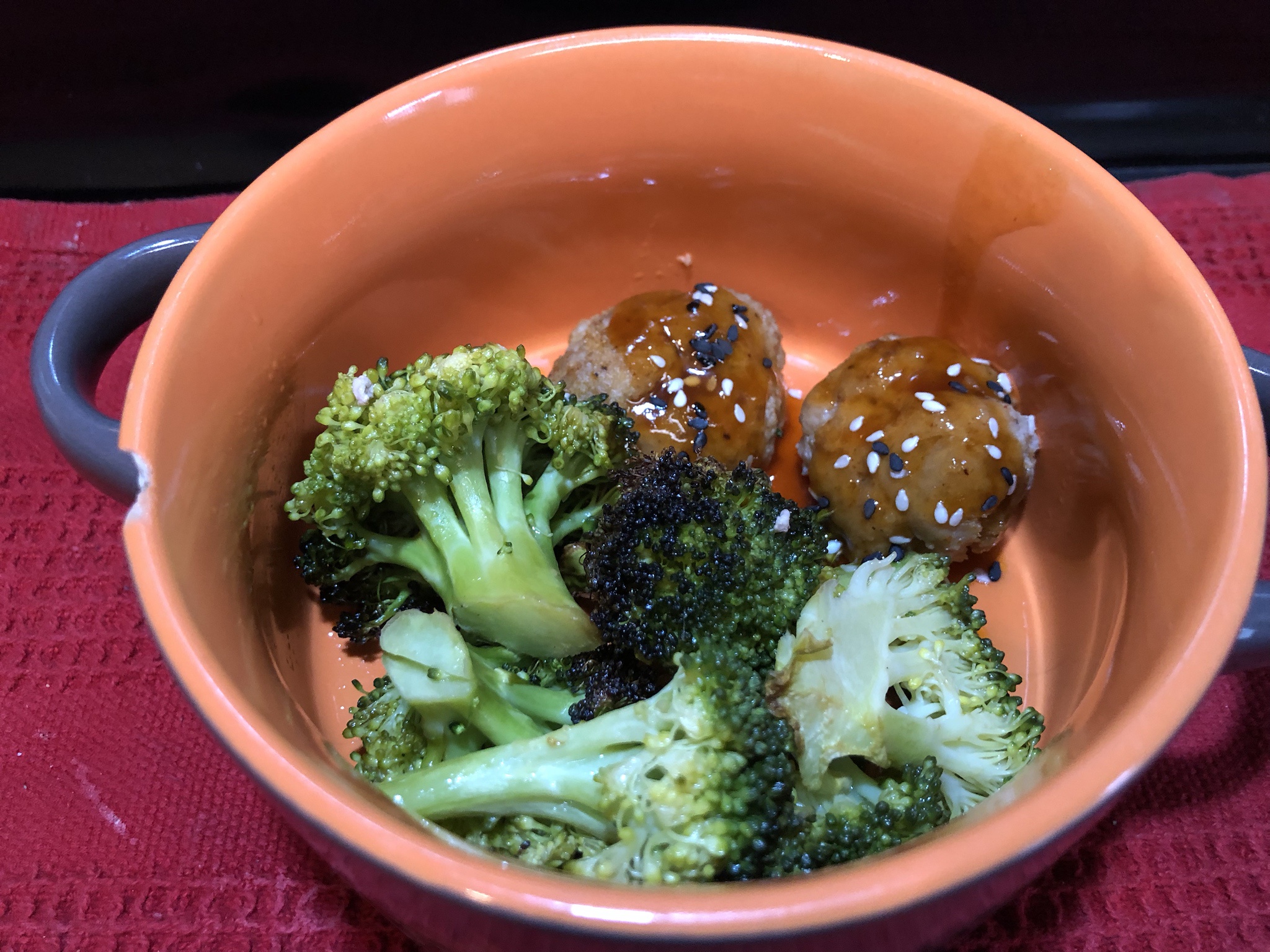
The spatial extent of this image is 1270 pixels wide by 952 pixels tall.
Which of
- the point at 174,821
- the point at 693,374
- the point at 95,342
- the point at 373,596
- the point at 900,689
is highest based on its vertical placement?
the point at 95,342

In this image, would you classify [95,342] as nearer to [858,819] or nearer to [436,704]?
[436,704]

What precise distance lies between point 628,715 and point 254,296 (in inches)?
26.0

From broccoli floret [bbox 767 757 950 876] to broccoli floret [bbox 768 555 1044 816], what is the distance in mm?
29

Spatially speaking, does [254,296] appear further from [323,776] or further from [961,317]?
[961,317]

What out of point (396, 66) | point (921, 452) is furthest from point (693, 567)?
point (396, 66)

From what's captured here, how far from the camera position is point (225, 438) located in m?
1.02

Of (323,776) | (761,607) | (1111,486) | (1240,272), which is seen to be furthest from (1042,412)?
(323,776)

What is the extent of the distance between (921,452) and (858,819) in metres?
0.54

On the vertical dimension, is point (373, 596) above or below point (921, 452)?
below

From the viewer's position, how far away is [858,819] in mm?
893

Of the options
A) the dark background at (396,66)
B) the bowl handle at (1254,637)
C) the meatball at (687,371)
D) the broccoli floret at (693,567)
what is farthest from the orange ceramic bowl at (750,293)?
the dark background at (396,66)

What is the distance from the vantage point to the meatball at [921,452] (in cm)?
123

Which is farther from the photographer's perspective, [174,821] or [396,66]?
[396,66]

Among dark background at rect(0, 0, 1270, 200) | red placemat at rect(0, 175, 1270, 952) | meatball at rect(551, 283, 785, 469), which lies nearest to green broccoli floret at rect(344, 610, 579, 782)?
red placemat at rect(0, 175, 1270, 952)
